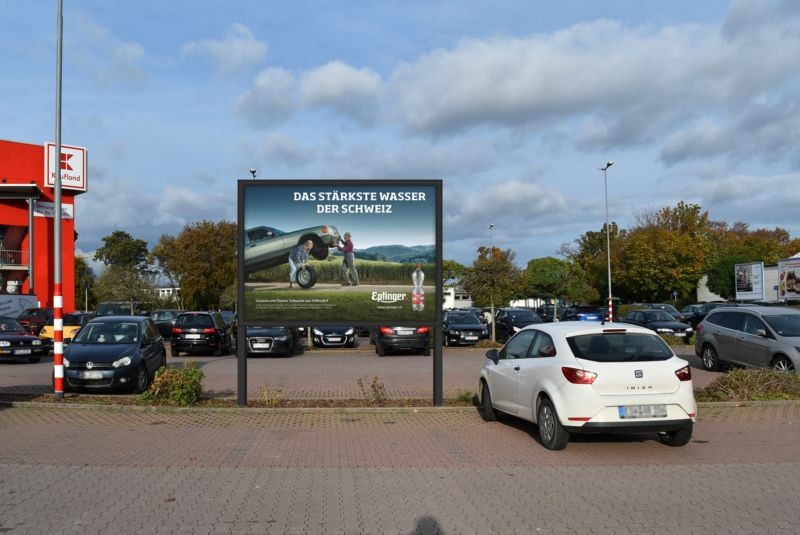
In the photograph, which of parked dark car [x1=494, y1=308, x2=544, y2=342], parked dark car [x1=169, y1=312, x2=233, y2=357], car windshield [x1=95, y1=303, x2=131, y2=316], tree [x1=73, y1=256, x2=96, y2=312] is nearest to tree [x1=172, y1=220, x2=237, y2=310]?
car windshield [x1=95, y1=303, x2=131, y2=316]

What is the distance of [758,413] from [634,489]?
17.9ft

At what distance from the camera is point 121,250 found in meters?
102

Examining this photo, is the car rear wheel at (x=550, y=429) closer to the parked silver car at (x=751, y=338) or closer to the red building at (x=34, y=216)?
the parked silver car at (x=751, y=338)

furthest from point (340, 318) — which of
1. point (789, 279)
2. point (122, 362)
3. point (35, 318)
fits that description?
point (789, 279)

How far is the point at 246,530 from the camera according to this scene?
5.77 m

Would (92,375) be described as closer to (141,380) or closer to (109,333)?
(141,380)

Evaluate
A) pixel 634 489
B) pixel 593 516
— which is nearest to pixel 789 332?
pixel 634 489

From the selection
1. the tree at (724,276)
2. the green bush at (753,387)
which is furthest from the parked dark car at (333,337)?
the tree at (724,276)

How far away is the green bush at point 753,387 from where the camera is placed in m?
12.2

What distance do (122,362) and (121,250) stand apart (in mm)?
94815

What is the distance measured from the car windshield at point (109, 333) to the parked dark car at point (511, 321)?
71.8 ft

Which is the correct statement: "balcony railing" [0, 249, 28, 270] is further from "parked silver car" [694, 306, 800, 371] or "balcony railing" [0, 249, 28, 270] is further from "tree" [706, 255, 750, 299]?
"tree" [706, 255, 750, 299]

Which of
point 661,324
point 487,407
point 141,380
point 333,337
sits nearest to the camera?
point 487,407

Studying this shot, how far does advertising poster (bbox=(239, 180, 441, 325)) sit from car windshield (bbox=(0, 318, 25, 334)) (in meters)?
14.9
